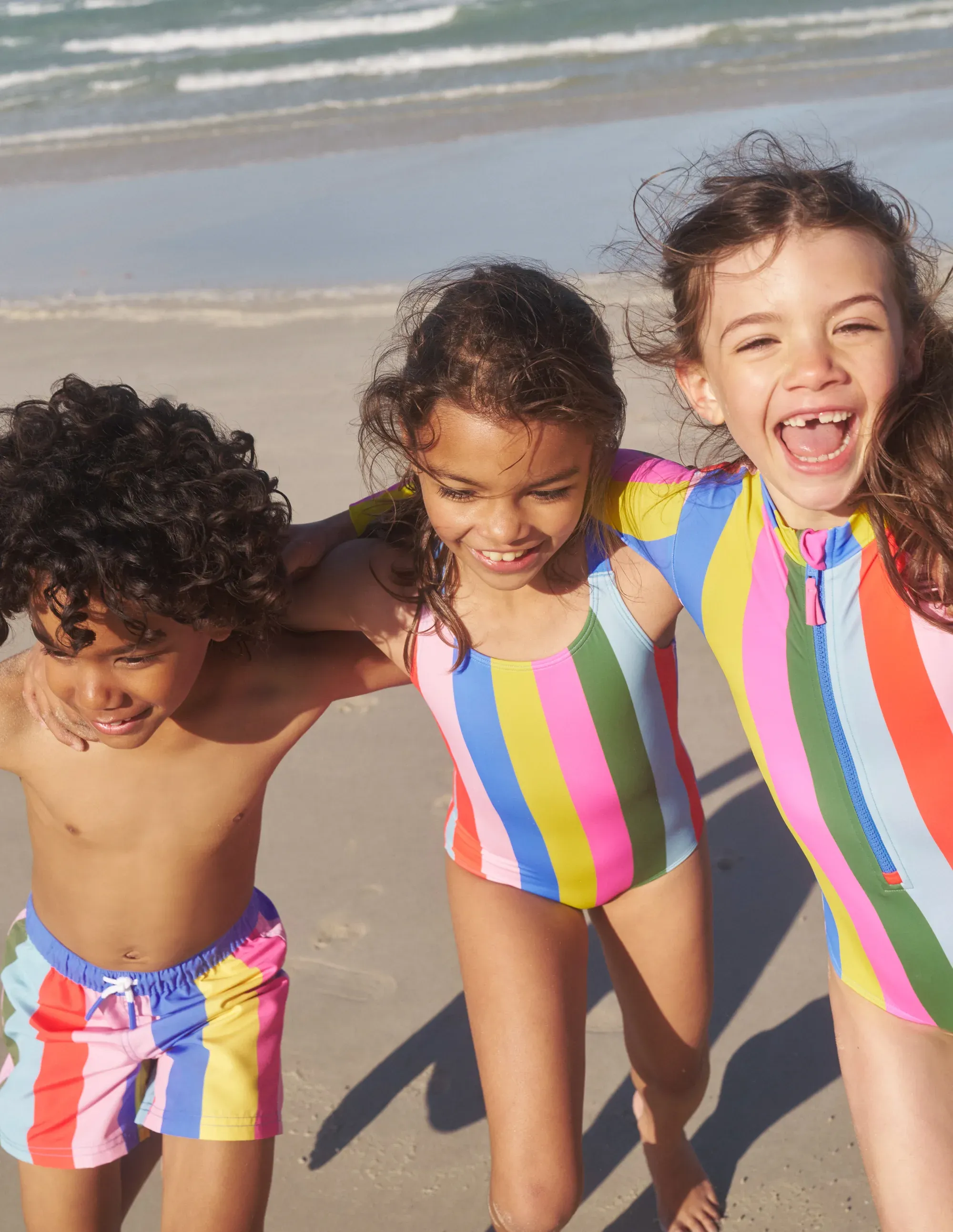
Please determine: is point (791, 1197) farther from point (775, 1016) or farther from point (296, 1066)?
point (296, 1066)

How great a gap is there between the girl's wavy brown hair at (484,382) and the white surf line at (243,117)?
36.7ft

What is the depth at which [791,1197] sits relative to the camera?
2.96 m

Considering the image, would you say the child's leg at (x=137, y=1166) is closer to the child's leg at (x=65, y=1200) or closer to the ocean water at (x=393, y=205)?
the child's leg at (x=65, y=1200)

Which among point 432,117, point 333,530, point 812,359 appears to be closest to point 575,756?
point 333,530

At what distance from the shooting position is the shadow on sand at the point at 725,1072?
312 cm

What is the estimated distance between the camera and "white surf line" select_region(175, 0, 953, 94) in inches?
564

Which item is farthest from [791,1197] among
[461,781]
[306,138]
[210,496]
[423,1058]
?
[306,138]

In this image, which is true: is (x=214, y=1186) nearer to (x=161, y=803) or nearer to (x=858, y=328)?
(x=161, y=803)

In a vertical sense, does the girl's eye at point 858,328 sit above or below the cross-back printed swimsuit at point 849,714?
above

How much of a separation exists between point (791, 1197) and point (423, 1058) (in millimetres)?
967

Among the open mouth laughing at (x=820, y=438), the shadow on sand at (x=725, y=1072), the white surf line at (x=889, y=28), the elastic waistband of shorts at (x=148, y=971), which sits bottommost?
the shadow on sand at (x=725, y=1072)

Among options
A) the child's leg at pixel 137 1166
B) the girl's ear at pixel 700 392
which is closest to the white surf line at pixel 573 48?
the girl's ear at pixel 700 392

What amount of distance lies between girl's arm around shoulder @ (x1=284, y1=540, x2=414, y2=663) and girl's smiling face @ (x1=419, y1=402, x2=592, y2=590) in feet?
0.77

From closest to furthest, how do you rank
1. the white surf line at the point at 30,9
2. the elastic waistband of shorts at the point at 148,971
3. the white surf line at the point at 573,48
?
the elastic waistband of shorts at the point at 148,971 → the white surf line at the point at 573,48 → the white surf line at the point at 30,9
